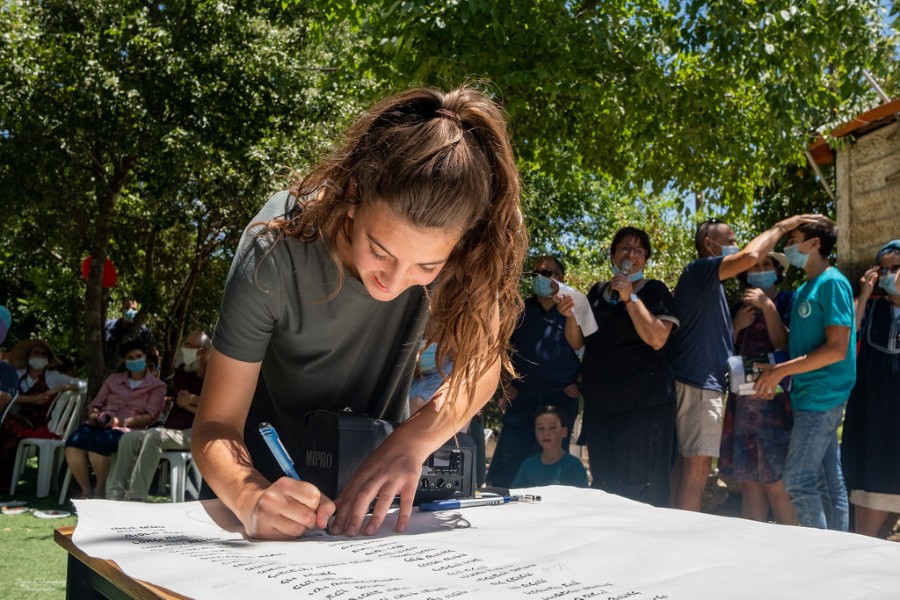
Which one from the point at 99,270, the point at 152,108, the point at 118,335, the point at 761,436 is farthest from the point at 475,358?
the point at 118,335

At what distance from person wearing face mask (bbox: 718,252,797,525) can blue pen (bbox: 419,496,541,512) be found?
3331 millimetres

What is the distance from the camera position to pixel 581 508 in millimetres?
1631

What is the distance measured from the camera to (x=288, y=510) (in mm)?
1295

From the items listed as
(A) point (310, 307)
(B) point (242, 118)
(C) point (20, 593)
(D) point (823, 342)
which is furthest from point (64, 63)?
(A) point (310, 307)

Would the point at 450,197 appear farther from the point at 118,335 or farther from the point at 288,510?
the point at 118,335

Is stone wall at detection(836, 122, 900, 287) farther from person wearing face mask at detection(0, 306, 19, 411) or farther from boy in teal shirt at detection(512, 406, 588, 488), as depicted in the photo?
person wearing face mask at detection(0, 306, 19, 411)

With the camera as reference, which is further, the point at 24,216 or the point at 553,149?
the point at 24,216

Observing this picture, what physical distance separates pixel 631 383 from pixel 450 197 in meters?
3.58

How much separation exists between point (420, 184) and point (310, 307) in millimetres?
343

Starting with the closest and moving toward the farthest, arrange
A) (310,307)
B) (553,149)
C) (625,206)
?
(310,307), (553,149), (625,206)

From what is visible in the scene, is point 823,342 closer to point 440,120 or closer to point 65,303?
point 440,120

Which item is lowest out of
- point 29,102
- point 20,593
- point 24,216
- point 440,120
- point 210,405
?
point 20,593

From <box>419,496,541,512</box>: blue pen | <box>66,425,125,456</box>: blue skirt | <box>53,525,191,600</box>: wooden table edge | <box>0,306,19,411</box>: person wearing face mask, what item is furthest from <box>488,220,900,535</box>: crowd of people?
<box>0,306,19,411</box>: person wearing face mask

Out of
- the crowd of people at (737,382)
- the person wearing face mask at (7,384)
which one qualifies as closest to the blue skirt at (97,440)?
the person wearing face mask at (7,384)
